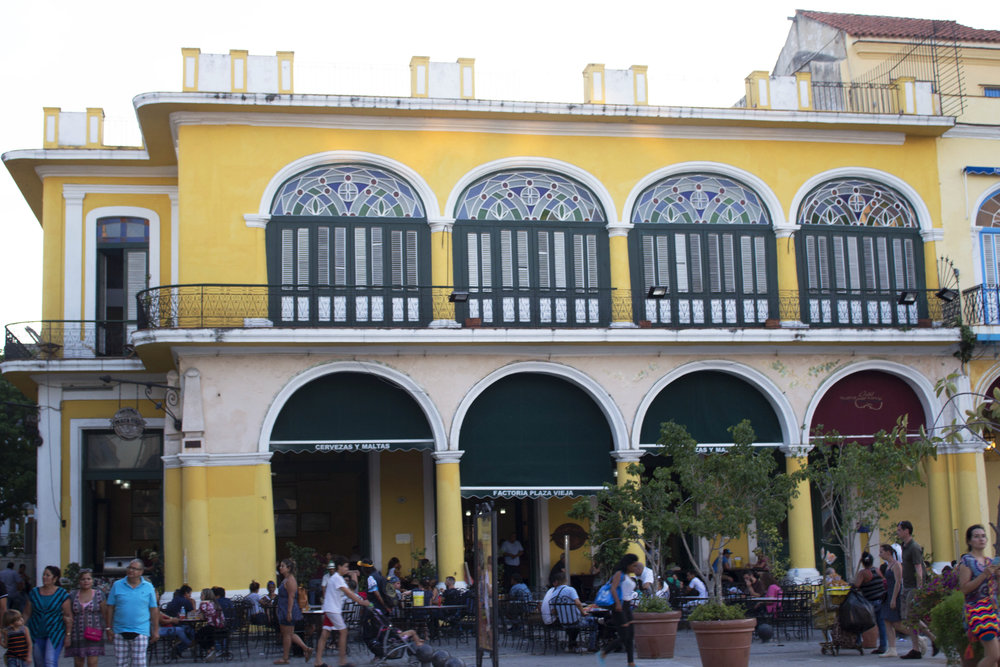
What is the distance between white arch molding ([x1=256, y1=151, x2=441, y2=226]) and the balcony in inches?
57.4

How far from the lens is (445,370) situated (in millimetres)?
21234

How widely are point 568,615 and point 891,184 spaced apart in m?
11.8

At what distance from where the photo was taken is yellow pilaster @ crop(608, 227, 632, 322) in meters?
22.0

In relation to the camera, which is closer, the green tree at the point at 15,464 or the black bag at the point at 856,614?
the black bag at the point at 856,614

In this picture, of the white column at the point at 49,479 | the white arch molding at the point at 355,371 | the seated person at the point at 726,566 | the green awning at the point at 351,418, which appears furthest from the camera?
the white column at the point at 49,479

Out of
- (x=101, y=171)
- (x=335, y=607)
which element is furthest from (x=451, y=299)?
(x=101, y=171)

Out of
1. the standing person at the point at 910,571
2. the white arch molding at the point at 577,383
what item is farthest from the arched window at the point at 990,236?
the standing person at the point at 910,571

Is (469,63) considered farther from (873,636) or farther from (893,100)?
(873,636)

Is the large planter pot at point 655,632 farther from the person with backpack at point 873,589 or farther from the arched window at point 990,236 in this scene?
the arched window at point 990,236

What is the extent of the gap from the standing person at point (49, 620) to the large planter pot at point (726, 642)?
6.94 m

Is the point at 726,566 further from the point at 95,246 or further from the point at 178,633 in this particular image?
the point at 95,246

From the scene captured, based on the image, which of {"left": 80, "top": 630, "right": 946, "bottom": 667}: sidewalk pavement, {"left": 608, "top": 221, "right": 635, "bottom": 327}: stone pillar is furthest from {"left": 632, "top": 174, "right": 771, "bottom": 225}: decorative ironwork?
{"left": 80, "top": 630, "right": 946, "bottom": 667}: sidewalk pavement

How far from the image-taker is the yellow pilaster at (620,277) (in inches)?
865

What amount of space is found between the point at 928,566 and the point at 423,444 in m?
9.76
